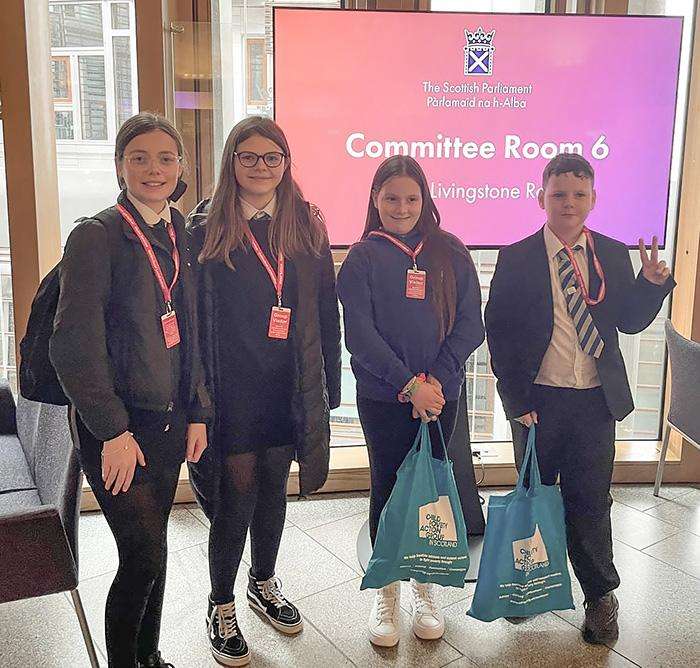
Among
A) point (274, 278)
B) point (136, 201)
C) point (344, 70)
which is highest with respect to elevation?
point (344, 70)

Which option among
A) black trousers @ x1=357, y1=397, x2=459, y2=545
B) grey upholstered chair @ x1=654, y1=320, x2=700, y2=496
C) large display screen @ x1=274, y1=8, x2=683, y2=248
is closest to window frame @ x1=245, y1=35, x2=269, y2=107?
large display screen @ x1=274, y1=8, x2=683, y2=248

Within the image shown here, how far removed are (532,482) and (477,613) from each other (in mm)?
422

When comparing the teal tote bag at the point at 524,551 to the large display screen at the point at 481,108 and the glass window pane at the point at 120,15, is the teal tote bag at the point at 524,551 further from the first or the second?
the glass window pane at the point at 120,15

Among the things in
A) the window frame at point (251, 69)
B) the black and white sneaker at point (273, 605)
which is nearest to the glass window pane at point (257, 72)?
the window frame at point (251, 69)

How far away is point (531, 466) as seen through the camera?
7.29 feet

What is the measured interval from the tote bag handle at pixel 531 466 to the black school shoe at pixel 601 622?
17.1 inches

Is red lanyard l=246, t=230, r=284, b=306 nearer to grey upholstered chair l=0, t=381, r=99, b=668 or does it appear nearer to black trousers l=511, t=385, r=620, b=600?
grey upholstered chair l=0, t=381, r=99, b=668

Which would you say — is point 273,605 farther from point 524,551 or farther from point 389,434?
point 524,551

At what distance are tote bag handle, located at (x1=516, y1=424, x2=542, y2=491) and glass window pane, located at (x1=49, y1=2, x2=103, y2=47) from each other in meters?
2.36

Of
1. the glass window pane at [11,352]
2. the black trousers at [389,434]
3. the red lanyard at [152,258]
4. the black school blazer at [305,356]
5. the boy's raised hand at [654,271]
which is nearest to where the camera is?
the red lanyard at [152,258]

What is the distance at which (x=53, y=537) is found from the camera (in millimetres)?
1842

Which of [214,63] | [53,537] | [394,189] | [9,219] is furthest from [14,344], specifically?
[394,189]

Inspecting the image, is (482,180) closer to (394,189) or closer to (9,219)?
(394,189)

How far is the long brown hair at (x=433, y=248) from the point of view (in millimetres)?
2217
